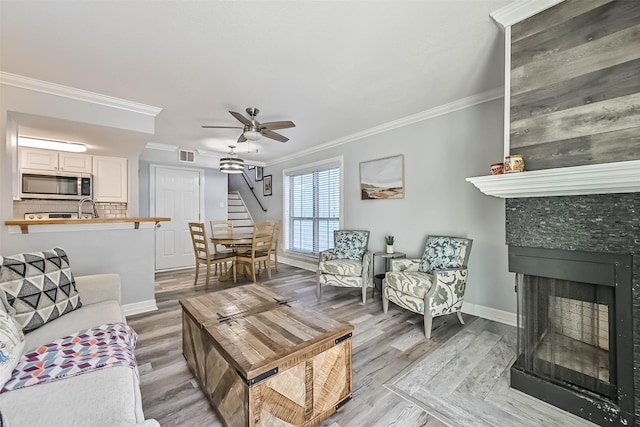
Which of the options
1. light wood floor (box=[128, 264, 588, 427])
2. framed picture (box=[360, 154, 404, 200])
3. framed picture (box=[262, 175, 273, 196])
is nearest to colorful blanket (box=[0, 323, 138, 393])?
light wood floor (box=[128, 264, 588, 427])

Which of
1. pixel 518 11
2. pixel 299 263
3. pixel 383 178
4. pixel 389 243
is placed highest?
pixel 518 11

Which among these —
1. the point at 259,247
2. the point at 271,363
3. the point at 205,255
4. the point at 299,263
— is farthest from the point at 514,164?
the point at 299,263

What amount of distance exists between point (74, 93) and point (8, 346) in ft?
8.83

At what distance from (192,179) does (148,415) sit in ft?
16.2

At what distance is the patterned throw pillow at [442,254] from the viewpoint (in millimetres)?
2814

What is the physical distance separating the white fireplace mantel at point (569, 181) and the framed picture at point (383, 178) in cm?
194

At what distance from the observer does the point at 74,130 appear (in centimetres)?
301

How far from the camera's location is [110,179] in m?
4.19

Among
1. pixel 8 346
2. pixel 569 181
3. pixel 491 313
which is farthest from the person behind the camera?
pixel 491 313

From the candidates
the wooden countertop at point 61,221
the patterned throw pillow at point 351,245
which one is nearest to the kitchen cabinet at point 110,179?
the wooden countertop at point 61,221

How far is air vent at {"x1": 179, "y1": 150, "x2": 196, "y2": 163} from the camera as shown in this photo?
522 centimetres

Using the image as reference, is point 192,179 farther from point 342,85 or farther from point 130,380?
point 130,380

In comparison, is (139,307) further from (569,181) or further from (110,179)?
(569,181)

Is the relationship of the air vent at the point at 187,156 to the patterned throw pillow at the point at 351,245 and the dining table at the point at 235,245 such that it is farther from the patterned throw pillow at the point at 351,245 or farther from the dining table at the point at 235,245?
the patterned throw pillow at the point at 351,245
